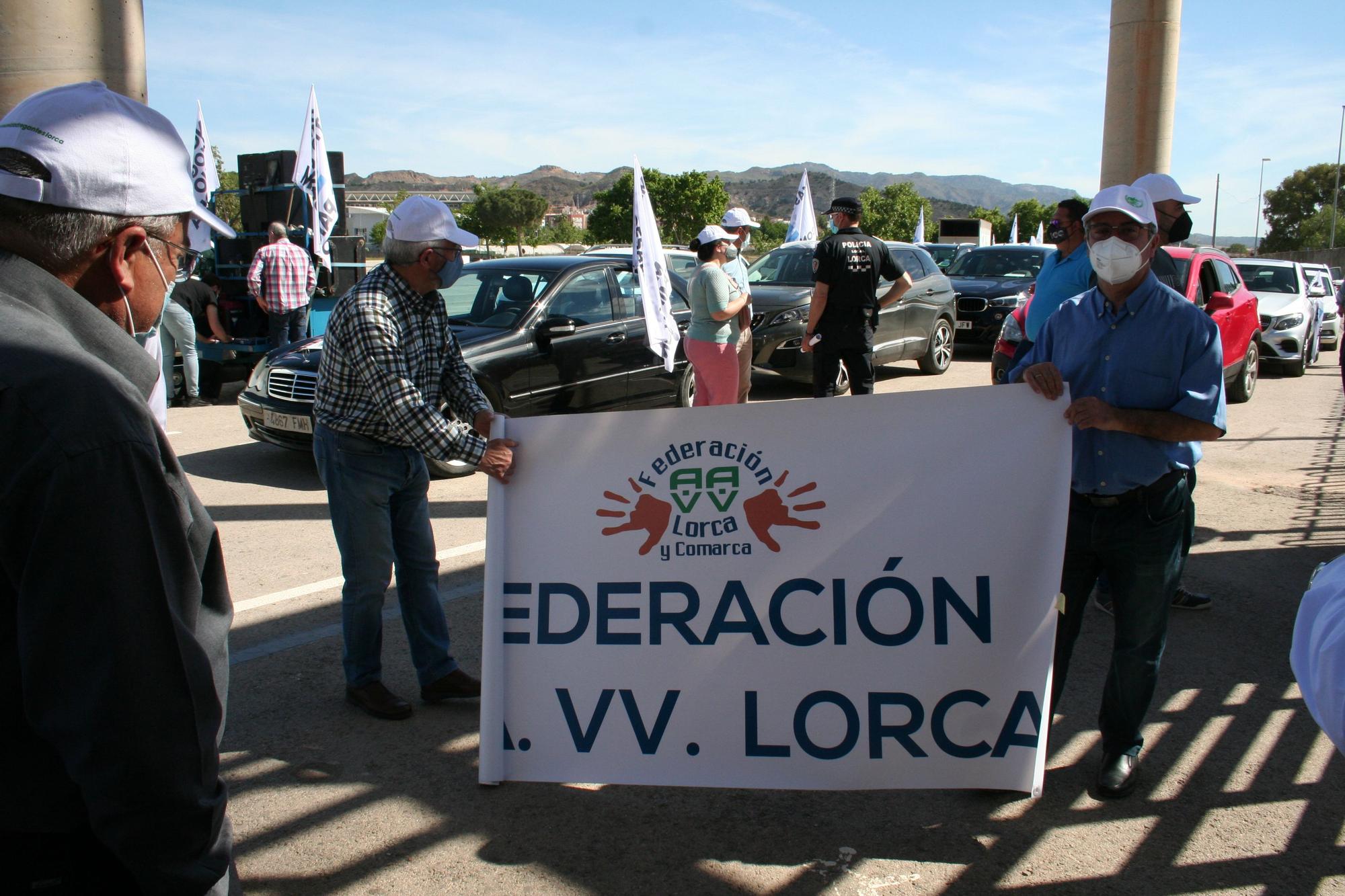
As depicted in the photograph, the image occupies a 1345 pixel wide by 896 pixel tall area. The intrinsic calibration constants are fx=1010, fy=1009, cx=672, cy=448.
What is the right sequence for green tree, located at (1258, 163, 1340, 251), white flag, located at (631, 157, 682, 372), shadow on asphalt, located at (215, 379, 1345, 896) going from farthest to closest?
1. green tree, located at (1258, 163, 1340, 251)
2. white flag, located at (631, 157, 682, 372)
3. shadow on asphalt, located at (215, 379, 1345, 896)

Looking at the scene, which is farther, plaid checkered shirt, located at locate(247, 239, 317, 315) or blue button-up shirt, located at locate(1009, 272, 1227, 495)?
plaid checkered shirt, located at locate(247, 239, 317, 315)

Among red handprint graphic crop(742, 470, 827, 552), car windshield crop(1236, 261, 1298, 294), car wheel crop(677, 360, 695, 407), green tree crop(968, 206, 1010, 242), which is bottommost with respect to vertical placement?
car wheel crop(677, 360, 695, 407)

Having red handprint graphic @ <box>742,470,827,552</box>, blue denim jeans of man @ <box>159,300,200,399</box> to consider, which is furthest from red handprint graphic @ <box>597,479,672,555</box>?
blue denim jeans of man @ <box>159,300,200,399</box>

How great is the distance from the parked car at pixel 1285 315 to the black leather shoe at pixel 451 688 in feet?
47.5

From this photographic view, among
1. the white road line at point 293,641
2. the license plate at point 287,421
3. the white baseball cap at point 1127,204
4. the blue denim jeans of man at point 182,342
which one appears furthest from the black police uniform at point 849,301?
the blue denim jeans of man at point 182,342

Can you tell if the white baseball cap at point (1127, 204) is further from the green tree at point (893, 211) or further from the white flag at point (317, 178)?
the green tree at point (893, 211)

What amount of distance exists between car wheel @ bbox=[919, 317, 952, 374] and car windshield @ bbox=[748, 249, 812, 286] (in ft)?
6.81

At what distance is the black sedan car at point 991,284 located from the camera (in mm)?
15797

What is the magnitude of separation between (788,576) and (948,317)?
40.1 feet

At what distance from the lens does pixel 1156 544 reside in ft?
10.5

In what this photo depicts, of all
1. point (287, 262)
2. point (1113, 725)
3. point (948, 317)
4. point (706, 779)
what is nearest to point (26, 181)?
point (706, 779)

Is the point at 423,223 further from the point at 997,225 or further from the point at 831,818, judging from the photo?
the point at 997,225

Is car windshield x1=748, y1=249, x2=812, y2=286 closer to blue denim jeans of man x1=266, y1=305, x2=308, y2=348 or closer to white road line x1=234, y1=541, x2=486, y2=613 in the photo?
blue denim jeans of man x1=266, y1=305, x2=308, y2=348

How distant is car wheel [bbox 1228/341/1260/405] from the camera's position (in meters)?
12.5
